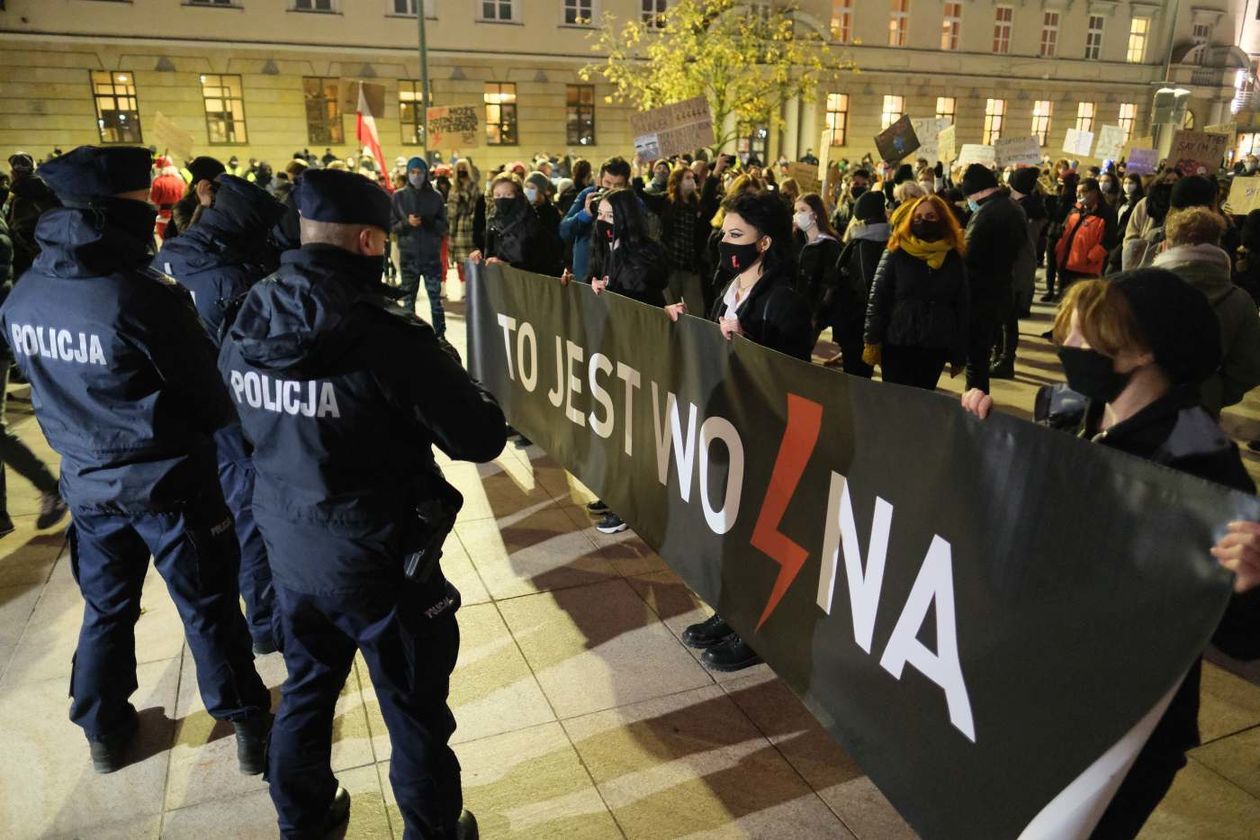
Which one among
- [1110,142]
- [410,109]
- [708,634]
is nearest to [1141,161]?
[1110,142]

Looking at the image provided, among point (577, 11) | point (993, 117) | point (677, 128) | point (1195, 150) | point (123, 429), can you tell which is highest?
point (577, 11)

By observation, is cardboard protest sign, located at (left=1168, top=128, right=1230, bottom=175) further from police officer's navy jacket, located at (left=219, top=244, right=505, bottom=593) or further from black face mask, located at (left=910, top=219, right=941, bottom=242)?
police officer's navy jacket, located at (left=219, top=244, right=505, bottom=593)

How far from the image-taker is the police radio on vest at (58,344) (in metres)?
2.79

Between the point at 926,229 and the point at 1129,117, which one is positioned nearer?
the point at 926,229

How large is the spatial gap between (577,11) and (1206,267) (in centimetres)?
3030

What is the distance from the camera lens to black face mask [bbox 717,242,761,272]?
3.78 m

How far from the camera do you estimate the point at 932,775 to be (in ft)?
7.46

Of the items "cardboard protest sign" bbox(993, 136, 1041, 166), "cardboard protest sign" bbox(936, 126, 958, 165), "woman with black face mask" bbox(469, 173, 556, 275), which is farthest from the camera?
"cardboard protest sign" bbox(936, 126, 958, 165)

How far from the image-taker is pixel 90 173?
284 centimetres

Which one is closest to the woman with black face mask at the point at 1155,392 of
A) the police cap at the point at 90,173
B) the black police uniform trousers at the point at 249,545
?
the police cap at the point at 90,173

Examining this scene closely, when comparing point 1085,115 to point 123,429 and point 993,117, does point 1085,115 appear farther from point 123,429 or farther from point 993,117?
point 123,429

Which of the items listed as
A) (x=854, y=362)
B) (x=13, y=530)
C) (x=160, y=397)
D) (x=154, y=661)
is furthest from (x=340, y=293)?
(x=854, y=362)

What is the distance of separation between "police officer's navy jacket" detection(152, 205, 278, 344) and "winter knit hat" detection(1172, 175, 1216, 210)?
6127 mm

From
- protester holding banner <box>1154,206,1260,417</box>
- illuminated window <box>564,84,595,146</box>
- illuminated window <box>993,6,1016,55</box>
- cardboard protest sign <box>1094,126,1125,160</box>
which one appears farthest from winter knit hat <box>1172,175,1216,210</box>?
illuminated window <box>993,6,1016,55</box>
